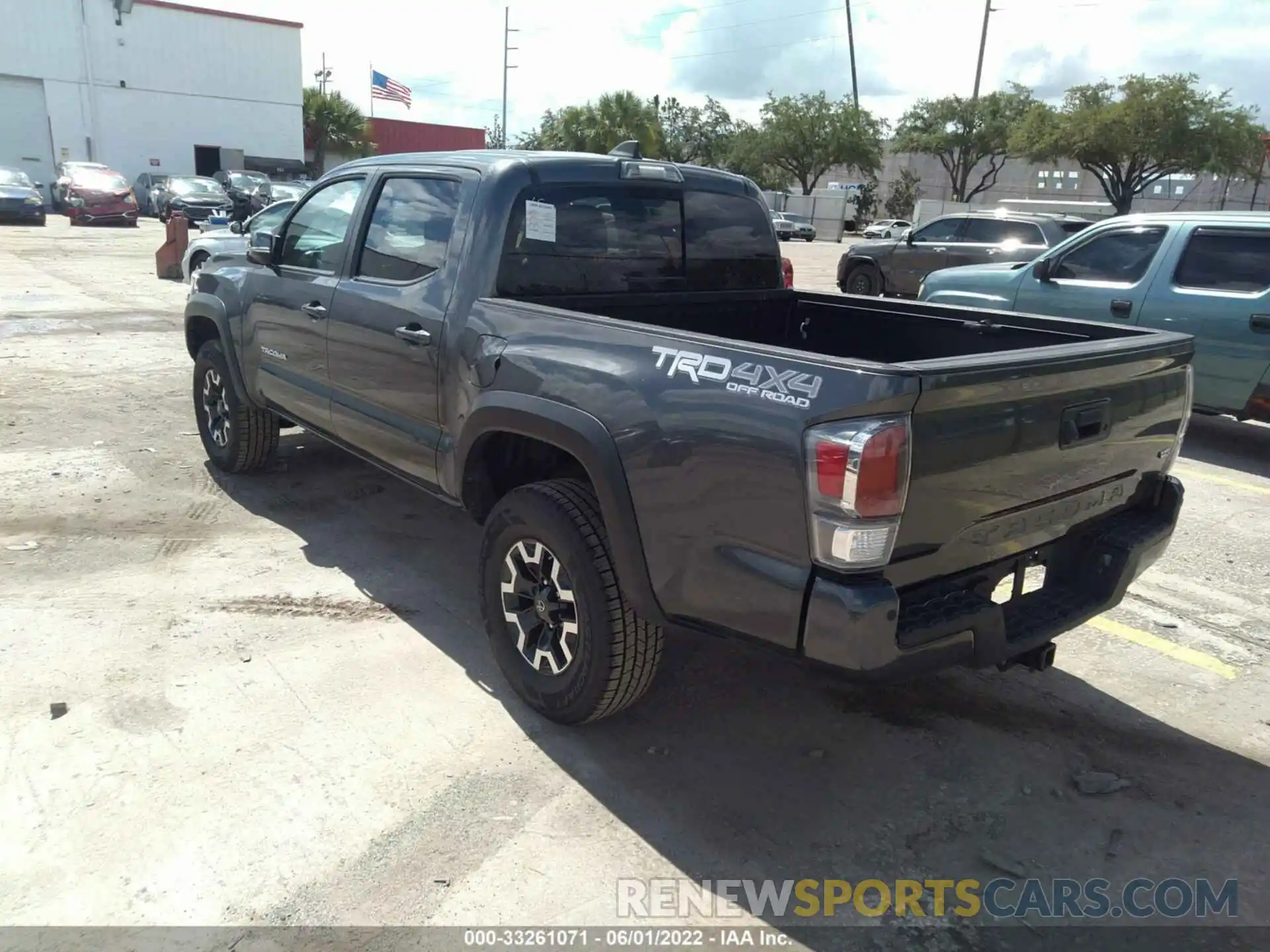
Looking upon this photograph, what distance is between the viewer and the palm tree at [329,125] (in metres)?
51.1

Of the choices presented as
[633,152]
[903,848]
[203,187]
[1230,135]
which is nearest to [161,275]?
[203,187]

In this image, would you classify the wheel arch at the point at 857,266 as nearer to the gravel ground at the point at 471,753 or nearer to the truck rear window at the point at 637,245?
the gravel ground at the point at 471,753

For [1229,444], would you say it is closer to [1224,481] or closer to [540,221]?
[1224,481]

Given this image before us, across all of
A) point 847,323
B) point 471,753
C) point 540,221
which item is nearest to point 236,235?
point 540,221

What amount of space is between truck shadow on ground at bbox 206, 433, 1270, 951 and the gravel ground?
1cm

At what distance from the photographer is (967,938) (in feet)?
8.30

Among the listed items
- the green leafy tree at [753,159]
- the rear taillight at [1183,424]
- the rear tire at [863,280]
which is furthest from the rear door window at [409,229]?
the green leafy tree at [753,159]

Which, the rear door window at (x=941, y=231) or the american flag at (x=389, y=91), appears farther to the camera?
the american flag at (x=389, y=91)

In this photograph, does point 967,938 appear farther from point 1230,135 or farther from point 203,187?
point 1230,135

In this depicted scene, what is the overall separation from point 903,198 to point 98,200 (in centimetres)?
4657

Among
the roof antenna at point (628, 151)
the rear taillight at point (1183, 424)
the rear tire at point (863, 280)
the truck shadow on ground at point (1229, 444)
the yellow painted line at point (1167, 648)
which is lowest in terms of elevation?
the yellow painted line at point (1167, 648)

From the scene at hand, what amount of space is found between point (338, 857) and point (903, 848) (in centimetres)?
167

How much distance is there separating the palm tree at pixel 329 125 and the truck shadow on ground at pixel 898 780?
2050 inches

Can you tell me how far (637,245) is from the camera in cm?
402
